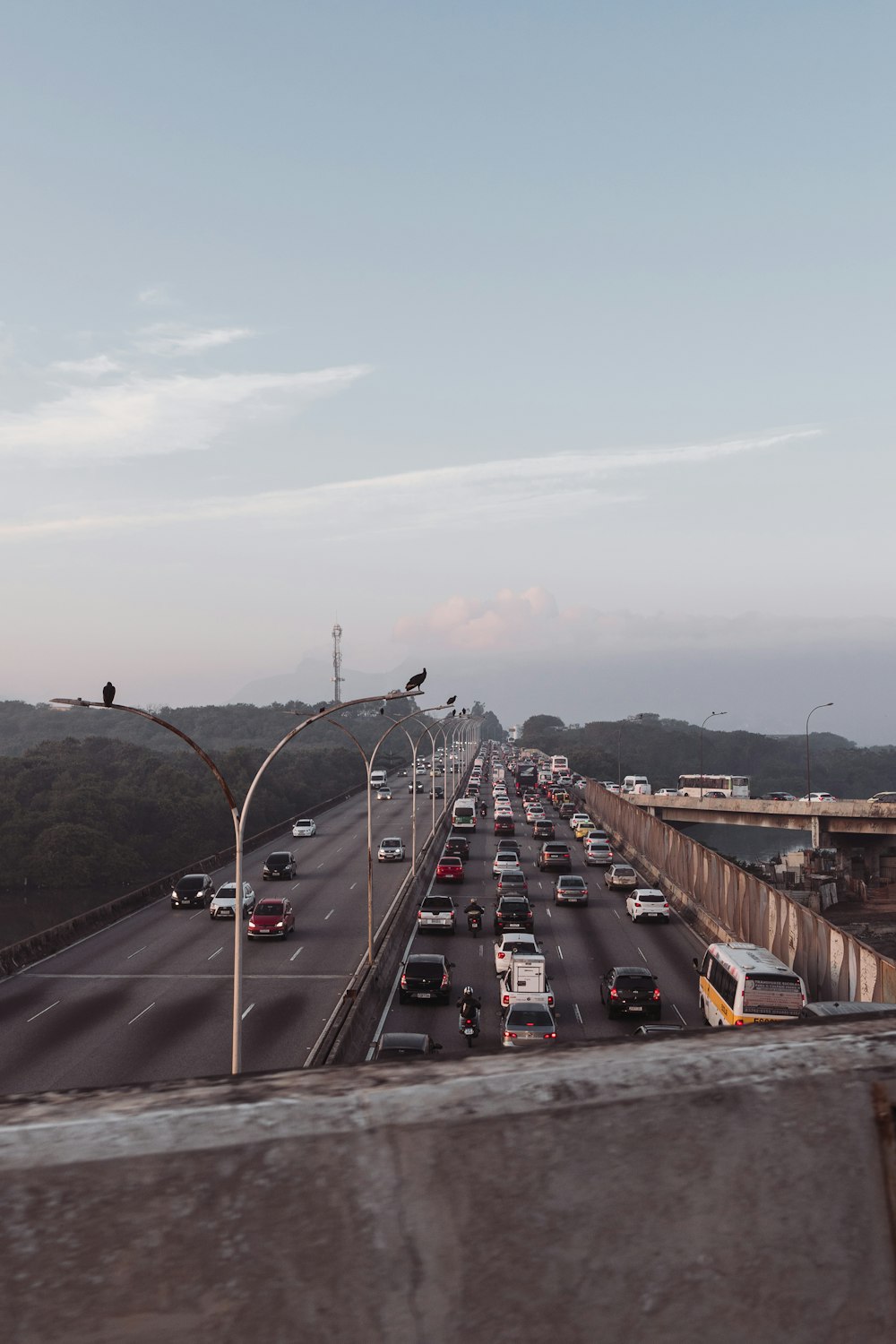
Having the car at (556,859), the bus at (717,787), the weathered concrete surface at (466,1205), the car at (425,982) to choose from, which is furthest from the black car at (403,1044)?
the bus at (717,787)

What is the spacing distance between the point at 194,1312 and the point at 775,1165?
113 centimetres

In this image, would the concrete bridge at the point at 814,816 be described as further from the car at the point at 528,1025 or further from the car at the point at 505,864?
the car at the point at 528,1025

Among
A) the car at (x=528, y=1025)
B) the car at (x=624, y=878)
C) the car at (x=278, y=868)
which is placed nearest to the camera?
the car at (x=528, y=1025)

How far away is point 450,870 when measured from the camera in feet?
181

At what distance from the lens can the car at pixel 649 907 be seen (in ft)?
145

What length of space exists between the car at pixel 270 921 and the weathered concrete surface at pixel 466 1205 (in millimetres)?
40384

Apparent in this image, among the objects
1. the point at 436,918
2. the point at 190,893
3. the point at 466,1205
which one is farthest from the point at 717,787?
the point at 466,1205

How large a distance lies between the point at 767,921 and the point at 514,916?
13.1 m

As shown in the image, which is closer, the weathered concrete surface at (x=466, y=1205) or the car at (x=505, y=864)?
the weathered concrete surface at (x=466, y=1205)

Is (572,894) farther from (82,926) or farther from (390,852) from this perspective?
(82,926)

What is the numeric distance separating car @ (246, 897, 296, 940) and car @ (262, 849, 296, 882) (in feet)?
45.5

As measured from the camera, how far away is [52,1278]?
68.9 inches

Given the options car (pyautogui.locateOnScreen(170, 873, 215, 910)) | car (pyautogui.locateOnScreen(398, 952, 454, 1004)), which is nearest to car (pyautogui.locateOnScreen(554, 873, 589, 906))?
car (pyautogui.locateOnScreen(170, 873, 215, 910))

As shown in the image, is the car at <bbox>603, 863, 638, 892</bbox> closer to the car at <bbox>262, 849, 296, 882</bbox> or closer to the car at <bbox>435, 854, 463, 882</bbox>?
the car at <bbox>435, 854, 463, 882</bbox>
